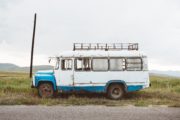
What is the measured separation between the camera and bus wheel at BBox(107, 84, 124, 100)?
60.7ft

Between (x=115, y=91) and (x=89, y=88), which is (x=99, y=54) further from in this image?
(x=115, y=91)

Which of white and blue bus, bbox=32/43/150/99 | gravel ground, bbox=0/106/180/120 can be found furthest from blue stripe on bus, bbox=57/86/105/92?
gravel ground, bbox=0/106/180/120

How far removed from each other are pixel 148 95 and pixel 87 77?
417 cm

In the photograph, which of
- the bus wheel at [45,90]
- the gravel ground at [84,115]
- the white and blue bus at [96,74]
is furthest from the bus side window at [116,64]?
the gravel ground at [84,115]

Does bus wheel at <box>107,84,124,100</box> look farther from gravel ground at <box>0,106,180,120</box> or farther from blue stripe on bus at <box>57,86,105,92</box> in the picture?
gravel ground at <box>0,106,180,120</box>

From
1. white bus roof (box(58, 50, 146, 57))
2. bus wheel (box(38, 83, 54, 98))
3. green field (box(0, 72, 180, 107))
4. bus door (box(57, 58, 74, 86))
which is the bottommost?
green field (box(0, 72, 180, 107))

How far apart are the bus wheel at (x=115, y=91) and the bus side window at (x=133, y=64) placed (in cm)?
124

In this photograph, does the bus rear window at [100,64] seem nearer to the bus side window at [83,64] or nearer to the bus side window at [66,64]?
the bus side window at [83,64]

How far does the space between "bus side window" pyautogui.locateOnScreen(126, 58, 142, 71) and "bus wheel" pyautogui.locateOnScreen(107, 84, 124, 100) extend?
1.24 meters

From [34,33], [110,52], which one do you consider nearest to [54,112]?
[110,52]

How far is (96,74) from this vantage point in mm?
18422

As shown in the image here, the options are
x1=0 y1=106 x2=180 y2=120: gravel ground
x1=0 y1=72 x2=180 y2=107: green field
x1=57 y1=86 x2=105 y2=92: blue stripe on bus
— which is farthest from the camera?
x1=57 y1=86 x2=105 y2=92: blue stripe on bus

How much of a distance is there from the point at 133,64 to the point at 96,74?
225 cm

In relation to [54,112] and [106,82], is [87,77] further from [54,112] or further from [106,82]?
[54,112]
